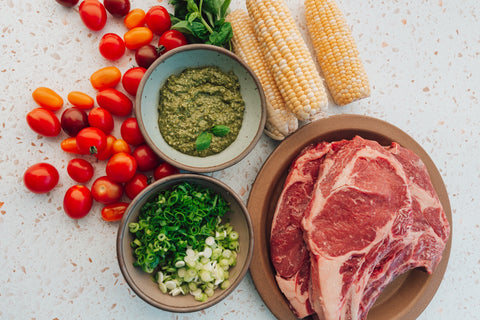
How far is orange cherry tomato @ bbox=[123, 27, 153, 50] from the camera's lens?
8.02ft

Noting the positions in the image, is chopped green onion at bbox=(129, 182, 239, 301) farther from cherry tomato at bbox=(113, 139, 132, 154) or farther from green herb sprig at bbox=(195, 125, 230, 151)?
cherry tomato at bbox=(113, 139, 132, 154)

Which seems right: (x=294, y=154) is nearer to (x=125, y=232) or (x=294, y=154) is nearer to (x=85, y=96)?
(x=125, y=232)

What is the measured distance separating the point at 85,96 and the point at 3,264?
1.23 metres

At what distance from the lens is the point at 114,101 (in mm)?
2375

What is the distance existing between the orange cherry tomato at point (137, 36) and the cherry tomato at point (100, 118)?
0.49 metres

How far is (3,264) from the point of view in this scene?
2408 millimetres

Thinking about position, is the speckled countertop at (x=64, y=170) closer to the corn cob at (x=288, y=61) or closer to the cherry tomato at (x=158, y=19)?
the cherry tomato at (x=158, y=19)

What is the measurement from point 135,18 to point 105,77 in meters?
0.46

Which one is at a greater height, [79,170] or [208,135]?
[208,135]

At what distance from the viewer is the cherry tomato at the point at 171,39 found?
7.92 feet

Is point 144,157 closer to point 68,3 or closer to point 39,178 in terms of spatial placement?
point 39,178

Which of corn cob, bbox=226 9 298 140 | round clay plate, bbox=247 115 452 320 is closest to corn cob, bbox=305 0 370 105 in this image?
round clay plate, bbox=247 115 452 320

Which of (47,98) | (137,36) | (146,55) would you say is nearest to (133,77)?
(146,55)

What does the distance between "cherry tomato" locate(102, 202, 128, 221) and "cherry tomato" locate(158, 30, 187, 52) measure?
1083 millimetres
